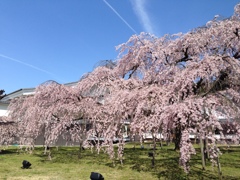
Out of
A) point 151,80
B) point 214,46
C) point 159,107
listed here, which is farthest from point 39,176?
point 214,46

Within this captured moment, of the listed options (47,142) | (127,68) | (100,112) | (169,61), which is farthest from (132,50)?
(47,142)

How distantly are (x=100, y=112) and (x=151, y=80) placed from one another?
3.34 m

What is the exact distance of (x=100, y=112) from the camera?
12820mm

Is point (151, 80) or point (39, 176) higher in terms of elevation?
point (151, 80)

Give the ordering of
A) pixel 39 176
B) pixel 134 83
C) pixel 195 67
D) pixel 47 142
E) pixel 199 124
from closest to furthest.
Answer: pixel 199 124
pixel 195 67
pixel 39 176
pixel 134 83
pixel 47 142

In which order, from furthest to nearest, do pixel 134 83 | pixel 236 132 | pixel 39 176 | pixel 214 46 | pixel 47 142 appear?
pixel 47 142 → pixel 134 83 → pixel 214 46 → pixel 39 176 → pixel 236 132

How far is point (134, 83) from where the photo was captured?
12570 millimetres

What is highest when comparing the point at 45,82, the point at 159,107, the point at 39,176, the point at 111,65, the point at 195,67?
the point at 111,65

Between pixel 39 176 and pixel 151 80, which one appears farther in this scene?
pixel 151 80

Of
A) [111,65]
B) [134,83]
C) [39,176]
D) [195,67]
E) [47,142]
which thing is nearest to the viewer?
[195,67]

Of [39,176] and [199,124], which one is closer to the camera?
[199,124]

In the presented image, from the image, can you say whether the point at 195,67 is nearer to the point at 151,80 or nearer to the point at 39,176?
the point at 151,80

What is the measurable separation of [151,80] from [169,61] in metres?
1.85

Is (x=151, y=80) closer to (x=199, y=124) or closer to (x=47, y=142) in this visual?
(x=199, y=124)
